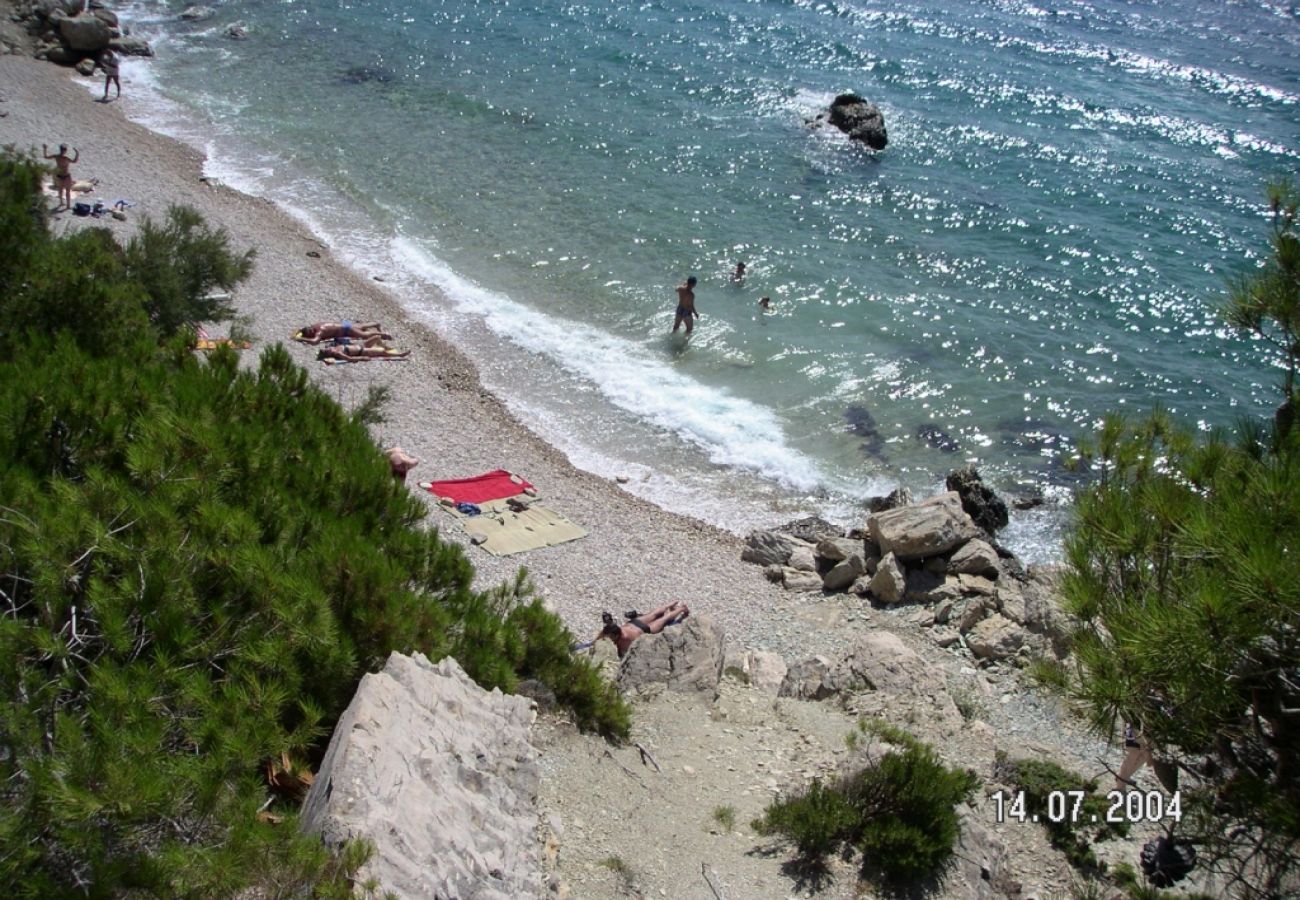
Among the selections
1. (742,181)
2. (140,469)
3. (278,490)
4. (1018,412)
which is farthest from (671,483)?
(742,181)

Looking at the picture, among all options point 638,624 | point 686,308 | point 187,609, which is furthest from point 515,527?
point 187,609

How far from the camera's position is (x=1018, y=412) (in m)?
20.5

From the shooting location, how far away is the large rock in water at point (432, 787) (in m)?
5.39

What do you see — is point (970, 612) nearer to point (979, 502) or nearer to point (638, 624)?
point (979, 502)

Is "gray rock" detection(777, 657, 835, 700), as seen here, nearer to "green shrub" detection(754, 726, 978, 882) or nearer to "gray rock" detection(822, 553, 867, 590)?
"green shrub" detection(754, 726, 978, 882)

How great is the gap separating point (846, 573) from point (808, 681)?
3.89 m

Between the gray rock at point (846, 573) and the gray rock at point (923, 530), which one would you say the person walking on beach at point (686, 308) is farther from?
the gray rock at point (846, 573)

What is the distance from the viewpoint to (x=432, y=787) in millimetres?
6039

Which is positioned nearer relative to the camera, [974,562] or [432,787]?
[432,787]

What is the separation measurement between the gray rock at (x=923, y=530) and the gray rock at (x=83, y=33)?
111ft

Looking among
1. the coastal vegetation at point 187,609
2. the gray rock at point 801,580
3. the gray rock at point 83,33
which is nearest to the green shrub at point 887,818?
the coastal vegetation at point 187,609

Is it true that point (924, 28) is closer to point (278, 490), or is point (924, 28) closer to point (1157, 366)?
point (1157, 366)

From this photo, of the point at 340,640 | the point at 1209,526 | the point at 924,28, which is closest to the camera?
the point at 1209,526

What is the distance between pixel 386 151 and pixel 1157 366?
73.9 feet
